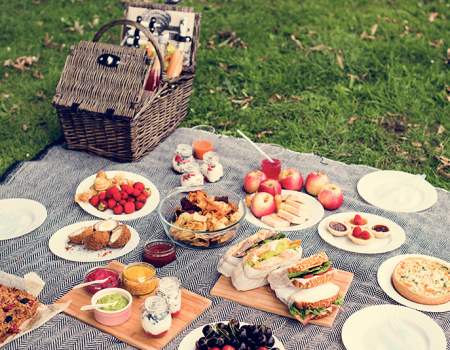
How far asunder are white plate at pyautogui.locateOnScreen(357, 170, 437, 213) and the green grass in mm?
650

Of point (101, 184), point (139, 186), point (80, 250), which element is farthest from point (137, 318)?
point (101, 184)

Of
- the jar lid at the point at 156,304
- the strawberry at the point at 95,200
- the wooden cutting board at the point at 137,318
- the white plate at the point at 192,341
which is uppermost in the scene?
the jar lid at the point at 156,304

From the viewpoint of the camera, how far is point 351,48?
6.94 m

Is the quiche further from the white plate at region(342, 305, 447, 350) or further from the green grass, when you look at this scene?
the green grass

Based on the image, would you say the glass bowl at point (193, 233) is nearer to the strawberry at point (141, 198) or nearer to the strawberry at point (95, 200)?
the strawberry at point (141, 198)

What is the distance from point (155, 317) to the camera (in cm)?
253

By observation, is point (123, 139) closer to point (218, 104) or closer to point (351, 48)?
point (218, 104)

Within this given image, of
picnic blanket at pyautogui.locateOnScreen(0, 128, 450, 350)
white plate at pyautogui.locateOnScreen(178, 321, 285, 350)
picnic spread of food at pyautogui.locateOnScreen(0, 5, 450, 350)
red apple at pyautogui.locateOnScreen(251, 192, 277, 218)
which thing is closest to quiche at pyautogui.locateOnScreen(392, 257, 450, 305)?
picnic spread of food at pyautogui.locateOnScreen(0, 5, 450, 350)

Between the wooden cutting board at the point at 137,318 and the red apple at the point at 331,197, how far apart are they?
1608 mm

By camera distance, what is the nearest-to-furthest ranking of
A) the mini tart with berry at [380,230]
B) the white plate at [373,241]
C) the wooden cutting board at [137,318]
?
the wooden cutting board at [137,318], the white plate at [373,241], the mini tart with berry at [380,230]

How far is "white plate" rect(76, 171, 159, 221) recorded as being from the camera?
3.81m

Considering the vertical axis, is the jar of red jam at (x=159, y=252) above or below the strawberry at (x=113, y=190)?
below

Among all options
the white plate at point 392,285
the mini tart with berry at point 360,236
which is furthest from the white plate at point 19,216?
the white plate at point 392,285

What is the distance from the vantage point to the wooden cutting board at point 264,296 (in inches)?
112
